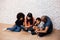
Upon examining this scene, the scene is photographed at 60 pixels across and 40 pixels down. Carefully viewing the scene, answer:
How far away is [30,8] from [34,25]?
0.38 metres

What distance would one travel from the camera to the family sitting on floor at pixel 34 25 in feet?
7.83

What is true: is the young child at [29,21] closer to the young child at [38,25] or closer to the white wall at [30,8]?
the young child at [38,25]

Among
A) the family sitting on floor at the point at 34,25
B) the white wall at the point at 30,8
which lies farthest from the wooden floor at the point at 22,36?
the white wall at the point at 30,8

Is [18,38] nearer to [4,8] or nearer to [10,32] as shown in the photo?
[10,32]

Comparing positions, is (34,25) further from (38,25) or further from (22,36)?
(22,36)

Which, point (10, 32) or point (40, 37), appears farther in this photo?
point (10, 32)

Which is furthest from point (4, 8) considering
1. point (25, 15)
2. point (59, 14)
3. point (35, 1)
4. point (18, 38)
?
point (59, 14)

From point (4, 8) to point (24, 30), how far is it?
665mm

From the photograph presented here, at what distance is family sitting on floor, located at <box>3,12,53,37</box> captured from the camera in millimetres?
2387

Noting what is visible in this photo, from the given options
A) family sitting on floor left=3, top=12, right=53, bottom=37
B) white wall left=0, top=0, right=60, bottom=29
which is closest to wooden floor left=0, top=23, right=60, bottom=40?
family sitting on floor left=3, top=12, right=53, bottom=37

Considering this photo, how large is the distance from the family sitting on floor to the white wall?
186mm

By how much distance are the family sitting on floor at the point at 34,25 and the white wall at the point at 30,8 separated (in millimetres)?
A: 186

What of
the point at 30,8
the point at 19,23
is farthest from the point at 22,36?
the point at 30,8

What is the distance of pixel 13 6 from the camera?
9.41ft
